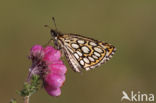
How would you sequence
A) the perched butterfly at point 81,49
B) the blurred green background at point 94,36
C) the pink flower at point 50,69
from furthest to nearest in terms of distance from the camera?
the blurred green background at point 94,36 → the perched butterfly at point 81,49 → the pink flower at point 50,69

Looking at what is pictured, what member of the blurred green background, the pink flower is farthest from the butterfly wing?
the blurred green background

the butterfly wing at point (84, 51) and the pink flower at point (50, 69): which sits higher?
the butterfly wing at point (84, 51)

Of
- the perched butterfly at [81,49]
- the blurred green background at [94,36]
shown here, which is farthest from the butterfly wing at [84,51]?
the blurred green background at [94,36]

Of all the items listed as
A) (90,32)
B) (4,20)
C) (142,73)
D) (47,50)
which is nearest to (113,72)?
(142,73)

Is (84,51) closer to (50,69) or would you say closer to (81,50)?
(81,50)

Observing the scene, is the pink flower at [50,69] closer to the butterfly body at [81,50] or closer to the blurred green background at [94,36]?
the butterfly body at [81,50]

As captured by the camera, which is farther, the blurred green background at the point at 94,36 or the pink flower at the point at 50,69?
the blurred green background at the point at 94,36
